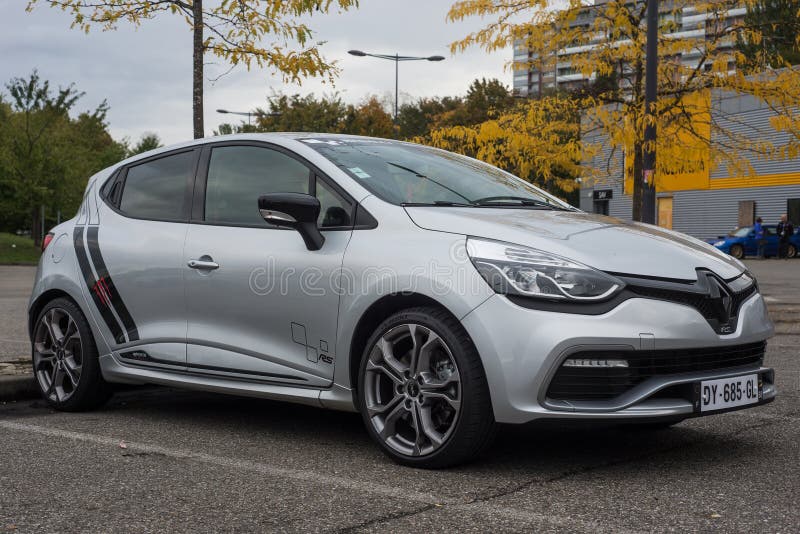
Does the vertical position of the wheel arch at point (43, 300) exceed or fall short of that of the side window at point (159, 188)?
it falls short

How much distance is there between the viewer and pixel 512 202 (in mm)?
5098

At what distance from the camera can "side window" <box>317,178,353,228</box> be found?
475 centimetres

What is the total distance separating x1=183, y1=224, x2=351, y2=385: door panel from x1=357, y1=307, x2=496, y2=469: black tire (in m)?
0.54

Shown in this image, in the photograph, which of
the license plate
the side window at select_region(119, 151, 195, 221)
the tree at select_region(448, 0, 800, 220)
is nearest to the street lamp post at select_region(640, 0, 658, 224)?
the tree at select_region(448, 0, 800, 220)

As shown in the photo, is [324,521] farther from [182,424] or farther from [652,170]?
[652,170]

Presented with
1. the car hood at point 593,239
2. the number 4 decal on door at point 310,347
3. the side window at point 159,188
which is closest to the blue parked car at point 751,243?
the side window at point 159,188

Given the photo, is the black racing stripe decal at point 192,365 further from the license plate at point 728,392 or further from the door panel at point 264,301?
the license plate at point 728,392

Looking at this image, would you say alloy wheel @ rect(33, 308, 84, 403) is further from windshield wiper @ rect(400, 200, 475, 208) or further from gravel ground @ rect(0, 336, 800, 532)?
windshield wiper @ rect(400, 200, 475, 208)

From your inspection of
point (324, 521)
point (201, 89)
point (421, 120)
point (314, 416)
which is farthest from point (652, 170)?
point (421, 120)

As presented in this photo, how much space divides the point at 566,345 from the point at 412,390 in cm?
76

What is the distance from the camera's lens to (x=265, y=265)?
4.93 metres

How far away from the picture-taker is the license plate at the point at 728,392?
4133 millimetres

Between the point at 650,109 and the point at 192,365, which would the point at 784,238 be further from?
the point at 192,365

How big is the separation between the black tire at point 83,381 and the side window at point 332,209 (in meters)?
1.92
